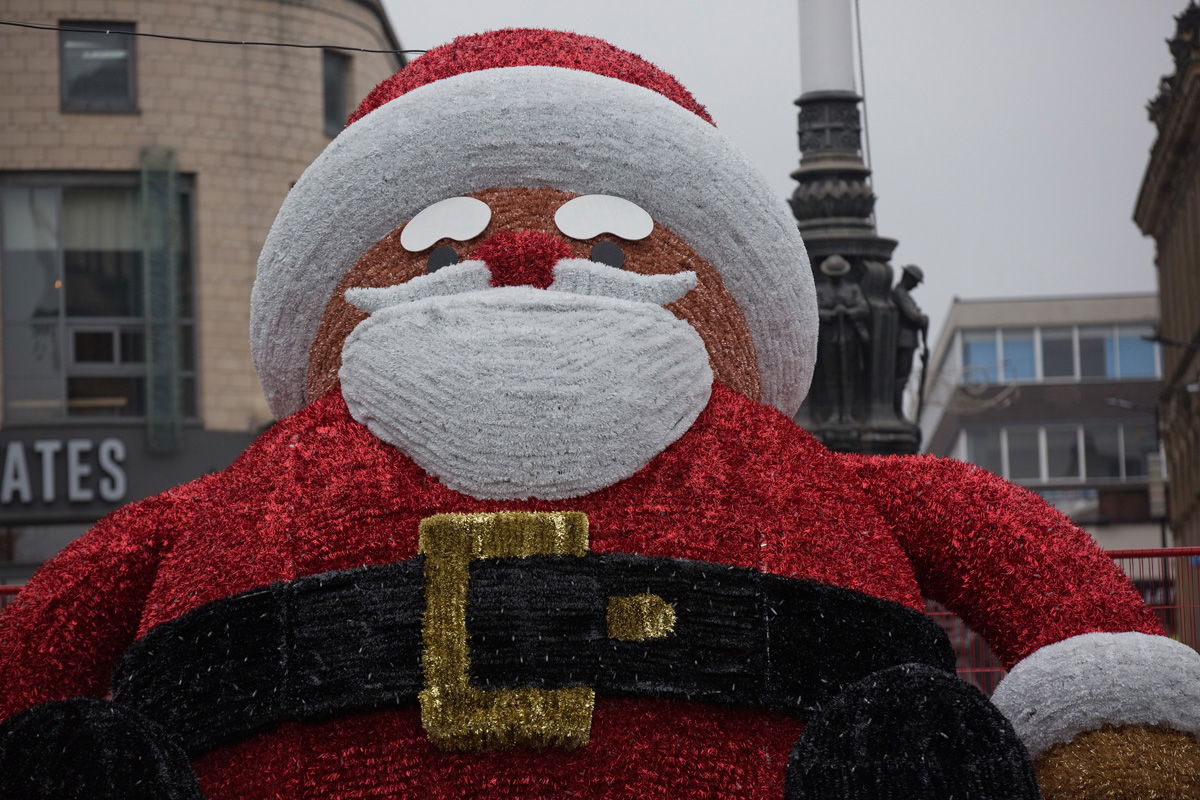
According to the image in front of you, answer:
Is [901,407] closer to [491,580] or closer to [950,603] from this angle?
[950,603]

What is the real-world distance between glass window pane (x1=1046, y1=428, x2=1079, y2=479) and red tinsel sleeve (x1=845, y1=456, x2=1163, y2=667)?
59.2 meters

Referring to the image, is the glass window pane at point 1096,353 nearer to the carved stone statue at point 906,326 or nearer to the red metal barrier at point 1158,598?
the carved stone statue at point 906,326

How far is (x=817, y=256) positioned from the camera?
9.37 meters

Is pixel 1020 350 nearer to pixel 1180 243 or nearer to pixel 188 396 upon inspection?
pixel 1180 243

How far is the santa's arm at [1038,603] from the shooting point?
3551mm

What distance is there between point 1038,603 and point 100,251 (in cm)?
1917

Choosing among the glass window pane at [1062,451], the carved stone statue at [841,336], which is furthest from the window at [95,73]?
the glass window pane at [1062,451]

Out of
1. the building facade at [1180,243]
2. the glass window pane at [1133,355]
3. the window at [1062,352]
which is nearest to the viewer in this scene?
the building facade at [1180,243]

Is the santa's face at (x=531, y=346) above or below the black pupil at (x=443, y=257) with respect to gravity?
below

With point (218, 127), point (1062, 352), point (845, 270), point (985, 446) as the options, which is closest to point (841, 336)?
point (845, 270)

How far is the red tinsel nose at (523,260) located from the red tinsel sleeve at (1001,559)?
2.48 feet

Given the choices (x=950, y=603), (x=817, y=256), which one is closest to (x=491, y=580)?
(x=950, y=603)

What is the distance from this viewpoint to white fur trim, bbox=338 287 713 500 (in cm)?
348

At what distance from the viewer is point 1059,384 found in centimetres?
6150
